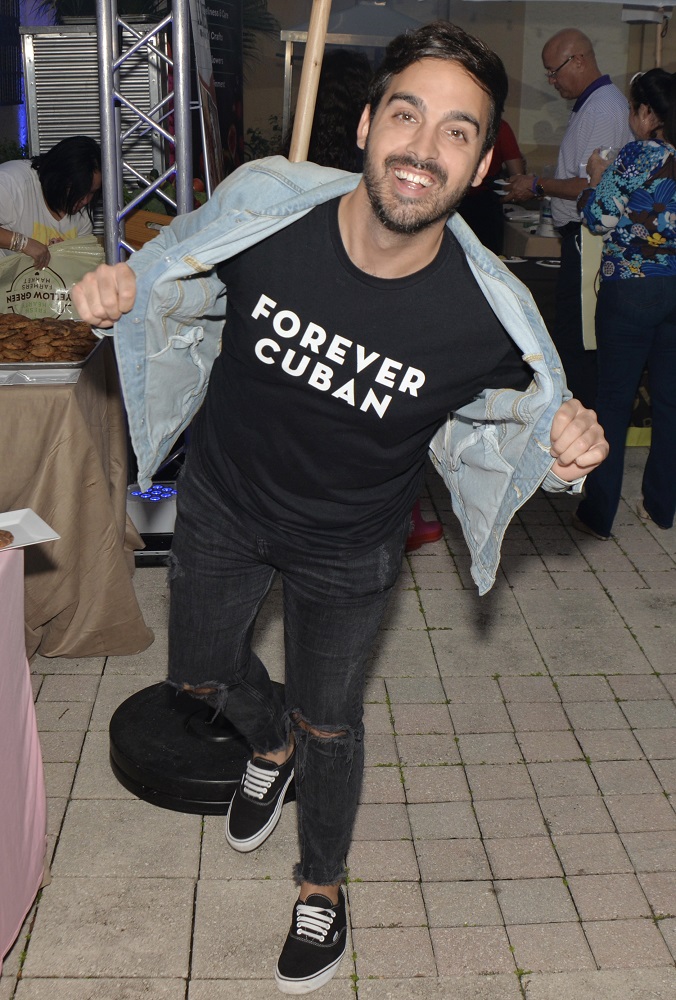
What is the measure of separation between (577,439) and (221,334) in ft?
3.14

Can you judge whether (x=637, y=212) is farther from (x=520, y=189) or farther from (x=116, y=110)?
(x=116, y=110)

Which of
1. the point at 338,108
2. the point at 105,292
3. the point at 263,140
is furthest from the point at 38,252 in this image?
the point at 263,140

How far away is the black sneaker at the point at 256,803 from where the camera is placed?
2.91 metres

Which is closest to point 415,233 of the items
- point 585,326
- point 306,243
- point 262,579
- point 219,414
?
point 306,243

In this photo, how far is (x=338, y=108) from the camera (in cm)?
332

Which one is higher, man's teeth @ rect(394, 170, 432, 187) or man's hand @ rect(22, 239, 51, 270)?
man's teeth @ rect(394, 170, 432, 187)

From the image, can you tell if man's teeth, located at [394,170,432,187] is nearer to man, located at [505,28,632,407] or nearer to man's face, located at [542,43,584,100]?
man, located at [505,28,632,407]

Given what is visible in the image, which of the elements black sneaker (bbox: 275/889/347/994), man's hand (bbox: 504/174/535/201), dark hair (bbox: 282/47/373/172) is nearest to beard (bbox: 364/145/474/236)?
dark hair (bbox: 282/47/373/172)

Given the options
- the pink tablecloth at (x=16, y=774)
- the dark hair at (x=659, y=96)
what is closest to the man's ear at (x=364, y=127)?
the pink tablecloth at (x=16, y=774)

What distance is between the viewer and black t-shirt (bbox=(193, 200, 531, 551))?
214cm

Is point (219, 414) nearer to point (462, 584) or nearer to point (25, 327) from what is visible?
point (25, 327)

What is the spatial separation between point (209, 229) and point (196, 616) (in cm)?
96

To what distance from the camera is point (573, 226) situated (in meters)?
5.12

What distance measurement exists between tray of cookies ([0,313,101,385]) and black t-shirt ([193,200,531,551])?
55.1 inches
